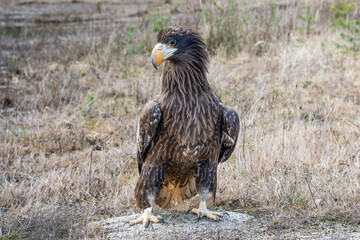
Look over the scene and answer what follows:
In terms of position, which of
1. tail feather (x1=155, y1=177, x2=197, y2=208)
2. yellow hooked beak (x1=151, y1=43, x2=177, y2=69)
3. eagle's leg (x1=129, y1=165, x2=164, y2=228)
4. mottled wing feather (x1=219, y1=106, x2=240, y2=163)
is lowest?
tail feather (x1=155, y1=177, x2=197, y2=208)

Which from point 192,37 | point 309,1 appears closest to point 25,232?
point 192,37

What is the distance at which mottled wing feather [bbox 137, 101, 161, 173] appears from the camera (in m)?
4.22

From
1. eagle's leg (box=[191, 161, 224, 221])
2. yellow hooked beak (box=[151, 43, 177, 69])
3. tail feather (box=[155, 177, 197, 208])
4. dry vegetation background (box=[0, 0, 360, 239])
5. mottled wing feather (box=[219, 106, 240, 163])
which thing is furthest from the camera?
tail feather (box=[155, 177, 197, 208])

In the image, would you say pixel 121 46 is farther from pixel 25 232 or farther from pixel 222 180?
pixel 25 232

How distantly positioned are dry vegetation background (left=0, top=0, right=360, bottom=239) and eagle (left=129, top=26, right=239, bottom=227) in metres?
0.63

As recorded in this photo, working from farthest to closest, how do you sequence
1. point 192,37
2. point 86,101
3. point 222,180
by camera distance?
point 86,101 < point 222,180 < point 192,37

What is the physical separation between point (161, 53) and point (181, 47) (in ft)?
0.75

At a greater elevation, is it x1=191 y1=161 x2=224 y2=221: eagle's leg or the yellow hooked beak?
the yellow hooked beak

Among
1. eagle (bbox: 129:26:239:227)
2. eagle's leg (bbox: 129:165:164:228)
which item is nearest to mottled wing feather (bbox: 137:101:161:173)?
eagle (bbox: 129:26:239:227)

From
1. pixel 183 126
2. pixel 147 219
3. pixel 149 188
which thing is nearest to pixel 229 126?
pixel 183 126

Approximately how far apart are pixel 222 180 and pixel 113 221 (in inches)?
55.5

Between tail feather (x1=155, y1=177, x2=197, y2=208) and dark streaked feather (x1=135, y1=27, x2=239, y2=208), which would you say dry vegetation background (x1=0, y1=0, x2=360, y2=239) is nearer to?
tail feather (x1=155, y1=177, x2=197, y2=208)

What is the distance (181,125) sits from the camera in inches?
165

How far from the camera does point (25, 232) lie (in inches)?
154
